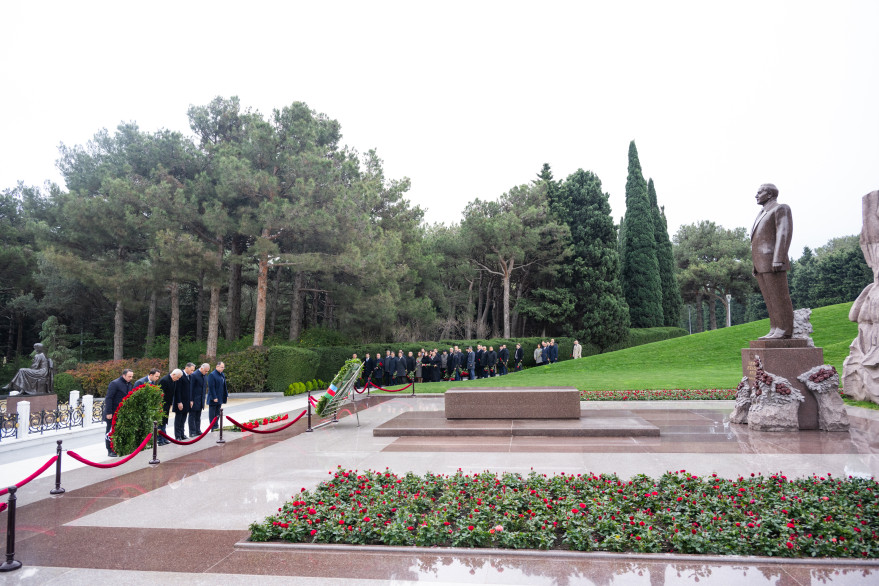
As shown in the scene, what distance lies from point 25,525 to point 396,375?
618 inches

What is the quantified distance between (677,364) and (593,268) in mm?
13485

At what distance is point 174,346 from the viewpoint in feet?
83.1

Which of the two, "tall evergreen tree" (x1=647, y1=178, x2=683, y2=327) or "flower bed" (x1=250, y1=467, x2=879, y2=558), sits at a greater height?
"tall evergreen tree" (x1=647, y1=178, x2=683, y2=327)

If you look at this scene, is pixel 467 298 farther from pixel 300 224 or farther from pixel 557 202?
pixel 300 224

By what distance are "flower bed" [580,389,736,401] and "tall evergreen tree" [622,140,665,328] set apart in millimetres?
28988

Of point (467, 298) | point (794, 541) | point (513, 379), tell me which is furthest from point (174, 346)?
point (794, 541)

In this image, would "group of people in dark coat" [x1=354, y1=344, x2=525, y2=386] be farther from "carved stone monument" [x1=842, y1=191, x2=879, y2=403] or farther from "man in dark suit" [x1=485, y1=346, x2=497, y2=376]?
"carved stone monument" [x1=842, y1=191, x2=879, y2=403]

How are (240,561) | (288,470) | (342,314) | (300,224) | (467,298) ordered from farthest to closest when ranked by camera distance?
(467,298)
(342,314)
(300,224)
(288,470)
(240,561)

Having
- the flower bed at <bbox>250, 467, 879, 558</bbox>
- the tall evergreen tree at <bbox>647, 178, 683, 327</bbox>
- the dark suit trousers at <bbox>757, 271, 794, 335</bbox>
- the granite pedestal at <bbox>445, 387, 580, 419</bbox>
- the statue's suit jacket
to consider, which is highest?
the tall evergreen tree at <bbox>647, 178, 683, 327</bbox>

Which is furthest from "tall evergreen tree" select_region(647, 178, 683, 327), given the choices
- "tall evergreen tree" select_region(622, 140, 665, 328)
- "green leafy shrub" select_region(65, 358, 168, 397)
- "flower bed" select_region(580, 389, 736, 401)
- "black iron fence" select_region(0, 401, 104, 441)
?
"black iron fence" select_region(0, 401, 104, 441)

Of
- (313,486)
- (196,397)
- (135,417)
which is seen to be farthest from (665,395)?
(135,417)

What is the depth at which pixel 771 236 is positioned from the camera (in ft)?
32.6

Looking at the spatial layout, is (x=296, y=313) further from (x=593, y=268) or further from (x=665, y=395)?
(x=593, y=268)

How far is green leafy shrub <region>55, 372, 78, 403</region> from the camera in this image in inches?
718
